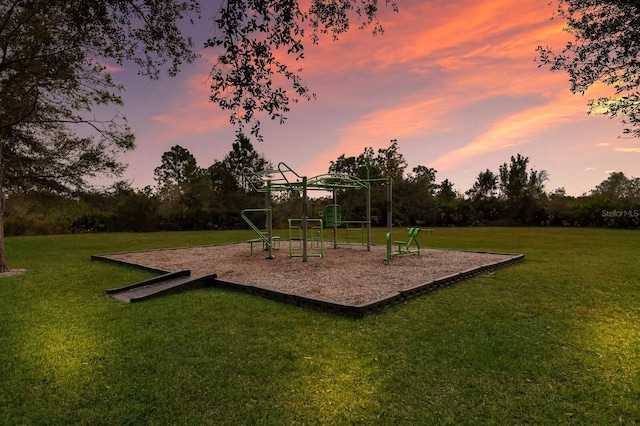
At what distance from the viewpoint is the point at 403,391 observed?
2561 mm

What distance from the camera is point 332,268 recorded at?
735 centimetres

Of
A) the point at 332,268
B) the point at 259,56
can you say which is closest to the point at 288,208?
the point at 332,268

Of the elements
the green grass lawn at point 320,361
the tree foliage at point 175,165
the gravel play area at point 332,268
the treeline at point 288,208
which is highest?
the tree foliage at point 175,165

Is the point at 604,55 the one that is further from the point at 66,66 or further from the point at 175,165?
the point at 175,165

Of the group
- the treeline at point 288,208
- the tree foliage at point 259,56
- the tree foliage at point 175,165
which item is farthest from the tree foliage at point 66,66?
the tree foliage at point 175,165

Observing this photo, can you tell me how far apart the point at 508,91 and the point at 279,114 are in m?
9.64

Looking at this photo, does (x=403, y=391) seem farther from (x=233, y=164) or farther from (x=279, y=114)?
(x=233, y=164)

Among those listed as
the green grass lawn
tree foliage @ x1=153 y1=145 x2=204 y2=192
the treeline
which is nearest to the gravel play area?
the green grass lawn

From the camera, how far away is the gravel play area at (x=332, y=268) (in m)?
5.41

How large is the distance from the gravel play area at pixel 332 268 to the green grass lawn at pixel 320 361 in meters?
0.68

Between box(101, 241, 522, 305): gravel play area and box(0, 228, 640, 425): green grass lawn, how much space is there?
26.8 inches

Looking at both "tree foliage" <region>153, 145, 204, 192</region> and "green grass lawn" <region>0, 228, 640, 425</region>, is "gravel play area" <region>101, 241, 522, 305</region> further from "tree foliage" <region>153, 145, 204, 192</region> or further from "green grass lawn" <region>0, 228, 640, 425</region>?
"tree foliage" <region>153, 145, 204, 192</region>

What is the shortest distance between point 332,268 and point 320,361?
4.32 meters

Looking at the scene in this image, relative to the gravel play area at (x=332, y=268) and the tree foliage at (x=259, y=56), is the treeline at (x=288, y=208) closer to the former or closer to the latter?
the gravel play area at (x=332, y=268)
